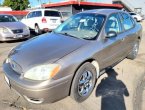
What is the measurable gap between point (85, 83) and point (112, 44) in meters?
1.23

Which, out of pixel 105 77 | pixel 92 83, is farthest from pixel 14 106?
pixel 105 77

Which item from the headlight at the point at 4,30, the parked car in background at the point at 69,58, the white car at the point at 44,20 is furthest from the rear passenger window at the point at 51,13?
the parked car in background at the point at 69,58

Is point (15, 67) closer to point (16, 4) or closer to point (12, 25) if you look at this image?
point (12, 25)

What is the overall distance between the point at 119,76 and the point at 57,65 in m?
2.39

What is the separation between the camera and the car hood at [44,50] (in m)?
3.49

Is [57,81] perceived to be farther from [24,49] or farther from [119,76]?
[119,76]

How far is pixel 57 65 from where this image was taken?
11.1ft

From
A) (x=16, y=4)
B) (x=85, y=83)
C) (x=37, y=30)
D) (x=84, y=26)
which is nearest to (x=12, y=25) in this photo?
(x=37, y=30)

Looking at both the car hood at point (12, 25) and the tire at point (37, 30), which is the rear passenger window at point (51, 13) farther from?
the car hood at point (12, 25)

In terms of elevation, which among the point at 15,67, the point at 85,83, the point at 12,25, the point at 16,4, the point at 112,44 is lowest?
the point at 16,4

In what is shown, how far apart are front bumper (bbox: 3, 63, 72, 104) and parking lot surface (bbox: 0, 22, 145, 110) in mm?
371

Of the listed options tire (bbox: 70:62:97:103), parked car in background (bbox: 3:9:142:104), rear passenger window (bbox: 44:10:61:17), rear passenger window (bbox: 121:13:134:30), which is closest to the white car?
rear passenger window (bbox: 44:10:61:17)

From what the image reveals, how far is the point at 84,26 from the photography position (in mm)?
4754

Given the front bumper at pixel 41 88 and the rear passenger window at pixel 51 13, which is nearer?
the front bumper at pixel 41 88
